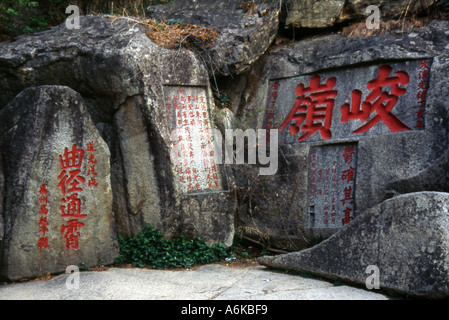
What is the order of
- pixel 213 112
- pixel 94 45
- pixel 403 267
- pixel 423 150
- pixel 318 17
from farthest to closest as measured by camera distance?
pixel 318 17
pixel 213 112
pixel 94 45
pixel 423 150
pixel 403 267

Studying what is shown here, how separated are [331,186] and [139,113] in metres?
2.73

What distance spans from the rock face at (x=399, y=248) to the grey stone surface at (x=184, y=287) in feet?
0.64

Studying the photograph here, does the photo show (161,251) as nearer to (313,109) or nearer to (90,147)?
(90,147)

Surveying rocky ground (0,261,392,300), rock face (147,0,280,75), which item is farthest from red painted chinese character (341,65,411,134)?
rocky ground (0,261,392,300)

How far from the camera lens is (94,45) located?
610 centimetres

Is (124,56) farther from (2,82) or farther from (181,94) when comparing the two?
(2,82)

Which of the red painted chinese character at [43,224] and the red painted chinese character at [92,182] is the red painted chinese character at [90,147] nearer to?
the red painted chinese character at [92,182]

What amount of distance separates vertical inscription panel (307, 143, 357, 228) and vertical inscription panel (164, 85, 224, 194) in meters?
1.30

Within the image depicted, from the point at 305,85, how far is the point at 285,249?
2.41m

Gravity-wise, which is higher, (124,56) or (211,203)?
(124,56)

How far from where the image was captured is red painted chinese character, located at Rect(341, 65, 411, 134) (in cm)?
609

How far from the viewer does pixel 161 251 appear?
5773mm

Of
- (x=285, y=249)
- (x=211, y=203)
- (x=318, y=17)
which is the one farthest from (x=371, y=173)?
(x=318, y=17)

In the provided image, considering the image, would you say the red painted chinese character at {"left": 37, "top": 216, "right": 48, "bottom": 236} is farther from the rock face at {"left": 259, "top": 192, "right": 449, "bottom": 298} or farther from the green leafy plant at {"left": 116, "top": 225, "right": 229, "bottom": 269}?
the rock face at {"left": 259, "top": 192, "right": 449, "bottom": 298}
